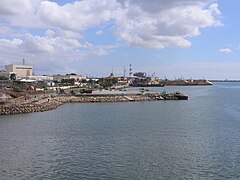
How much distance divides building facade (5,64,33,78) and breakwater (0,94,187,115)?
6584 cm

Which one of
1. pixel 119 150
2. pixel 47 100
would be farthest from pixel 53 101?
pixel 119 150

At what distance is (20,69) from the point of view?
347ft

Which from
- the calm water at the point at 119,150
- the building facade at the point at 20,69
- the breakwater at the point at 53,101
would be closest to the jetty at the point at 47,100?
the breakwater at the point at 53,101

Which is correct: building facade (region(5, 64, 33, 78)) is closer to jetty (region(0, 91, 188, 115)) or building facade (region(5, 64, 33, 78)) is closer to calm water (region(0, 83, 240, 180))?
jetty (region(0, 91, 188, 115))

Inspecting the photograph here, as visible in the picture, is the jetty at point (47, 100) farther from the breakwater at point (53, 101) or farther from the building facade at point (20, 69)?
the building facade at point (20, 69)

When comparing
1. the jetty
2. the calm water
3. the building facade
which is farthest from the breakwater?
the building facade

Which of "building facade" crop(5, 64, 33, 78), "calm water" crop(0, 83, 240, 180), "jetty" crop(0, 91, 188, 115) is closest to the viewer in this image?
"calm water" crop(0, 83, 240, 180)

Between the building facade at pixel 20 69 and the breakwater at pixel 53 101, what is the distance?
2592 inches

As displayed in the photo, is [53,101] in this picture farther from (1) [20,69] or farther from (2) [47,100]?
(1) [20,69]

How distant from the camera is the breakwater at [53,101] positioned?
→ 27.0 metres

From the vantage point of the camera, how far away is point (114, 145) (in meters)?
14.1

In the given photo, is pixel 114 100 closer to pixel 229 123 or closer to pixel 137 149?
pixel 229 123

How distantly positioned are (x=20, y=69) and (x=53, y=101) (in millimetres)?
74025

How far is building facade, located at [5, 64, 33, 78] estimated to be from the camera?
103 metres
